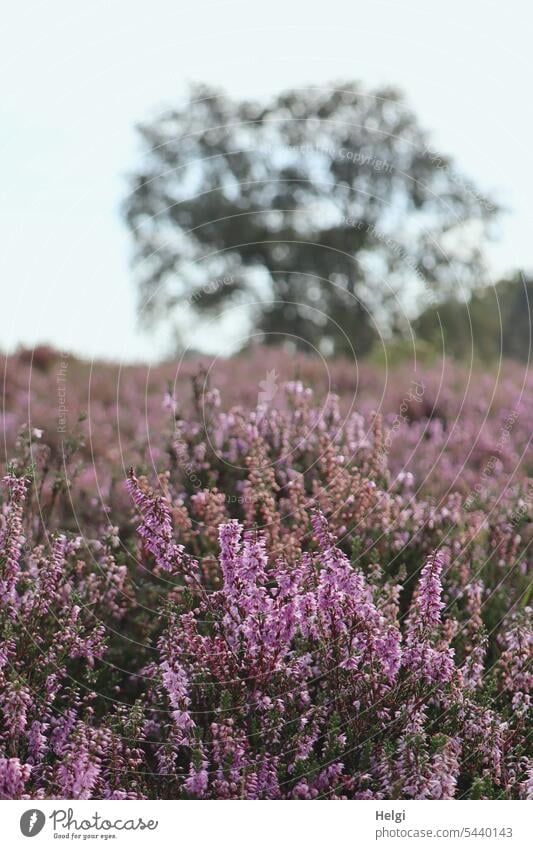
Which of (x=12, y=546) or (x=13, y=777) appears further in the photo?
(x=12, y=546)

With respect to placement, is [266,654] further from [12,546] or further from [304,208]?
[304,208]

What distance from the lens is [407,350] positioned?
63.1 ft

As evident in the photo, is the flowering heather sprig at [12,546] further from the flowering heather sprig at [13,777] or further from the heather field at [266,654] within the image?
the flowering heather sprig at [13,777]

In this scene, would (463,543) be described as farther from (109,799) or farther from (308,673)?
(109,799)

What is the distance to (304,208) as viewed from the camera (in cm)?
1628

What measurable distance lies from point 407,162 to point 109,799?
1403 centimetres
